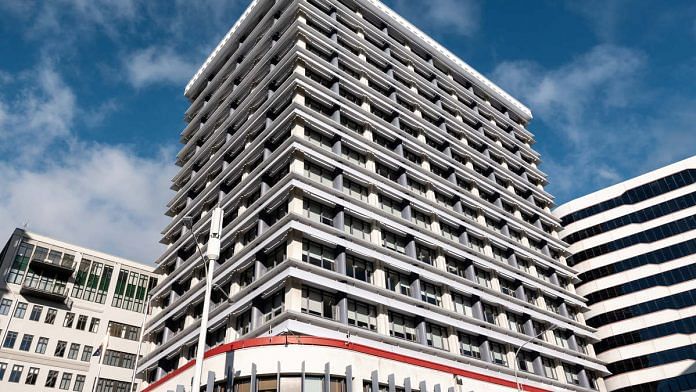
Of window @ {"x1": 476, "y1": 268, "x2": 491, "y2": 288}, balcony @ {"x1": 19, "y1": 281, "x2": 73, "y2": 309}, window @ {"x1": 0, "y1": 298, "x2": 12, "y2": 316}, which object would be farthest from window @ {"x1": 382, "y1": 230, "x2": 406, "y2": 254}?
window @ {"x1": 0, "y1": 298, "x2": 12, "y2": 316}

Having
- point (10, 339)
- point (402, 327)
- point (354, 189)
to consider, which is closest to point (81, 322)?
point (10, 339)

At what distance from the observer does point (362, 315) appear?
41969 mm

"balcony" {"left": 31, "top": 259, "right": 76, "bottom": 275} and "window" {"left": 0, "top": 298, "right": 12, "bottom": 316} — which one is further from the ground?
"balcony" {"left": 31, "top": 259, "right": 76, "bottom": 275}

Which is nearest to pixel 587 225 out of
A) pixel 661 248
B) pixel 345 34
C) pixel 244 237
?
pixel 661 248

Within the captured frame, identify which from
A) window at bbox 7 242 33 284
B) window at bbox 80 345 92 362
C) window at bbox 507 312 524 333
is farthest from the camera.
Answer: window at bbox 80 345 92 362

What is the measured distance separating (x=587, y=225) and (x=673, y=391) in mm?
22507

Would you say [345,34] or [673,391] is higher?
[345,34]

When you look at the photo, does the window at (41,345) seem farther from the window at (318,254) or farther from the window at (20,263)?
the window at (318,254)

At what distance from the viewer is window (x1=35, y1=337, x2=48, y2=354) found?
2744 inches

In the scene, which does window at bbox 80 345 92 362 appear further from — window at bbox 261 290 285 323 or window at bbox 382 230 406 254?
window at bbox 382 230 406 254

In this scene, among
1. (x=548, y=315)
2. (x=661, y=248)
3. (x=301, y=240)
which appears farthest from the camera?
(x=661, y=248)

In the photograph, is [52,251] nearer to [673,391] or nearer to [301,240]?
[301,240]

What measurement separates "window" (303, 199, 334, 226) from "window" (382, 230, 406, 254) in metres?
5.59

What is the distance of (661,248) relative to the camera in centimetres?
6869
